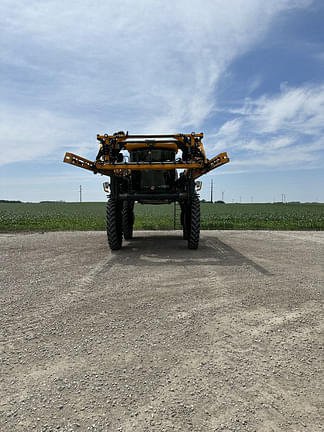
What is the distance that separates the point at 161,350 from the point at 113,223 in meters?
6.09

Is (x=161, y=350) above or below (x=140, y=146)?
below

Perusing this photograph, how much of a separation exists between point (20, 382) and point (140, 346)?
41.4 inches

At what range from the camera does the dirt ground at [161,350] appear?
210cm

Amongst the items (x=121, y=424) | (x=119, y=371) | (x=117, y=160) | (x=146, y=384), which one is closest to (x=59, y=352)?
(x=119, y=371)

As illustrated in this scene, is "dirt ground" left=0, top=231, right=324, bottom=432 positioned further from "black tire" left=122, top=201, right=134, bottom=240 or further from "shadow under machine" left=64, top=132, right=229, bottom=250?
"black tire" left=122, top=201, right=134, bottom=240

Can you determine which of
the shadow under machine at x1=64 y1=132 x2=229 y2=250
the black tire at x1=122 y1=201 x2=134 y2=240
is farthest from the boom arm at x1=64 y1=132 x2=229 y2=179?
the black tire at x1=122 y1=201 x2=134 y2=240

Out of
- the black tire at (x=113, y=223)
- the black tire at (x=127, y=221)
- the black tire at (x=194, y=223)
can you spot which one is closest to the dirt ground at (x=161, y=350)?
the black tire at (x=194, y=223)

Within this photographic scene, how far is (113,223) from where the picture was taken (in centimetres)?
880

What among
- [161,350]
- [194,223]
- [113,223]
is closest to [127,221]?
[113,223]

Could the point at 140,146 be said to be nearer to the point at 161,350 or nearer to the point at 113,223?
the point at 113,223

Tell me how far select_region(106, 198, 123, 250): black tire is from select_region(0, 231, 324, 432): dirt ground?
2.71m

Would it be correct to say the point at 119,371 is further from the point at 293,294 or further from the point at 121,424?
the point at 293,294

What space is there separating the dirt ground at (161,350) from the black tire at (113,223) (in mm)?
2709

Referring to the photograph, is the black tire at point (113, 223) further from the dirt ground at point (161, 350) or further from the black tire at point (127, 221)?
the dirt ground at point (161, 350)
